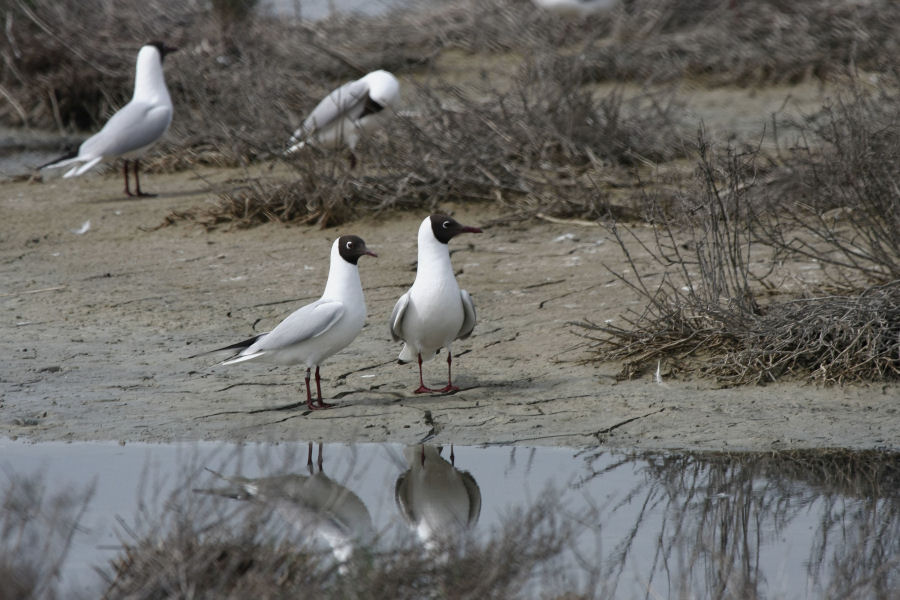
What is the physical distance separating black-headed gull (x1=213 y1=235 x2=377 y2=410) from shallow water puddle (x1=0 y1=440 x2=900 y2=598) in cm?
54

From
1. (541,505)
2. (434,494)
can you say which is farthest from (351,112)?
(541,505)

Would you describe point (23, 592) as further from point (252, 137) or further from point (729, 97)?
point (729, 97)

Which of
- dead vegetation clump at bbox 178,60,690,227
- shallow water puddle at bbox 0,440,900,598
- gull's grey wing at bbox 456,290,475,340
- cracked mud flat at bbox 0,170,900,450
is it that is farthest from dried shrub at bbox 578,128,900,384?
dead vegetation clump at bbox 178,60,690,227

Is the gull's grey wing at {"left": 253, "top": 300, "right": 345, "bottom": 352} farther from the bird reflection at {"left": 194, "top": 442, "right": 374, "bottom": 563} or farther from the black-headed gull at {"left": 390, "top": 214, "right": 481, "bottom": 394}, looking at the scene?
the bird reflection at {"left": 194, "top": 442, "right": 374, "bottom": 563}

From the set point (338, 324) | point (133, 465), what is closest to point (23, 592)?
point (133, 465)

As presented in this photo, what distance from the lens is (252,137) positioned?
10203mm

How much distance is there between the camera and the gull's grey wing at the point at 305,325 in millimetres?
5652

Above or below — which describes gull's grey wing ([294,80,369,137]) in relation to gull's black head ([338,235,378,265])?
above

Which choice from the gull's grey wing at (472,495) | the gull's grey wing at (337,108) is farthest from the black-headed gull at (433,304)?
the gull's grey wing at (337,108)

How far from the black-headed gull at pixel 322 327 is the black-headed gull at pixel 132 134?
4.89 m

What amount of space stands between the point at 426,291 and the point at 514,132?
13.0ft

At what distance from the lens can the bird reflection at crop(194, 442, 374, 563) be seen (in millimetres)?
4016

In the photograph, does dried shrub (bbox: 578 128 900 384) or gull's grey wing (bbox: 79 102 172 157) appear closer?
dried shrub (bbox: 578 128 900 384)

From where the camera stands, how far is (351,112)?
33.3 ft
